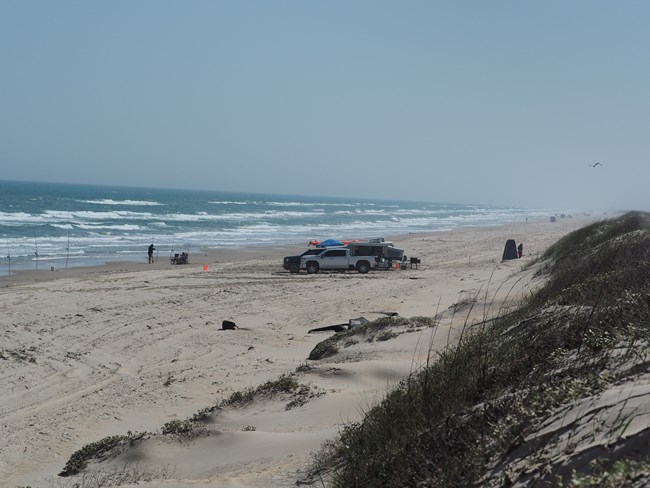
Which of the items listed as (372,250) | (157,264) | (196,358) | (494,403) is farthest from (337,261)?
(494,403)

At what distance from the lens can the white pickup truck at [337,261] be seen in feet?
105

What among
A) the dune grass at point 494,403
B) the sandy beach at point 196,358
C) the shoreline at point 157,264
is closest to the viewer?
the dune grass at point 494,403

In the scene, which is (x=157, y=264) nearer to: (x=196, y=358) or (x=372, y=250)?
(x=372, y=250)

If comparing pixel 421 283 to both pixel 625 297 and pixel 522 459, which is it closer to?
pixel 625 297

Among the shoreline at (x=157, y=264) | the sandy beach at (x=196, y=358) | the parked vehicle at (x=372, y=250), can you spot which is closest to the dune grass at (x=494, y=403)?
the sandy beach at (x=196, y=358)

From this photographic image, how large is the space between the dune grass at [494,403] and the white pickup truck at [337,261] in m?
25.3

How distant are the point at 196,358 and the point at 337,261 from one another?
1830 centimetres

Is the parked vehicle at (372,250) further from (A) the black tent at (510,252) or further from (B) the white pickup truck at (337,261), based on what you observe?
(A) the black tent at (510,252)

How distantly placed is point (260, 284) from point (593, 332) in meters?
22.3

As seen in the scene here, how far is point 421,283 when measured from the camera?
87.2 feet

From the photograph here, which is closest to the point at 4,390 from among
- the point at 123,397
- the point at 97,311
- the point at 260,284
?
the point at 123,397

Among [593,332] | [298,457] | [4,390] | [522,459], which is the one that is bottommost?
[4,390]

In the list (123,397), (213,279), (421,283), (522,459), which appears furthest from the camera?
(213,279)

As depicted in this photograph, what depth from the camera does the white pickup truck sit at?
31.9 meters
